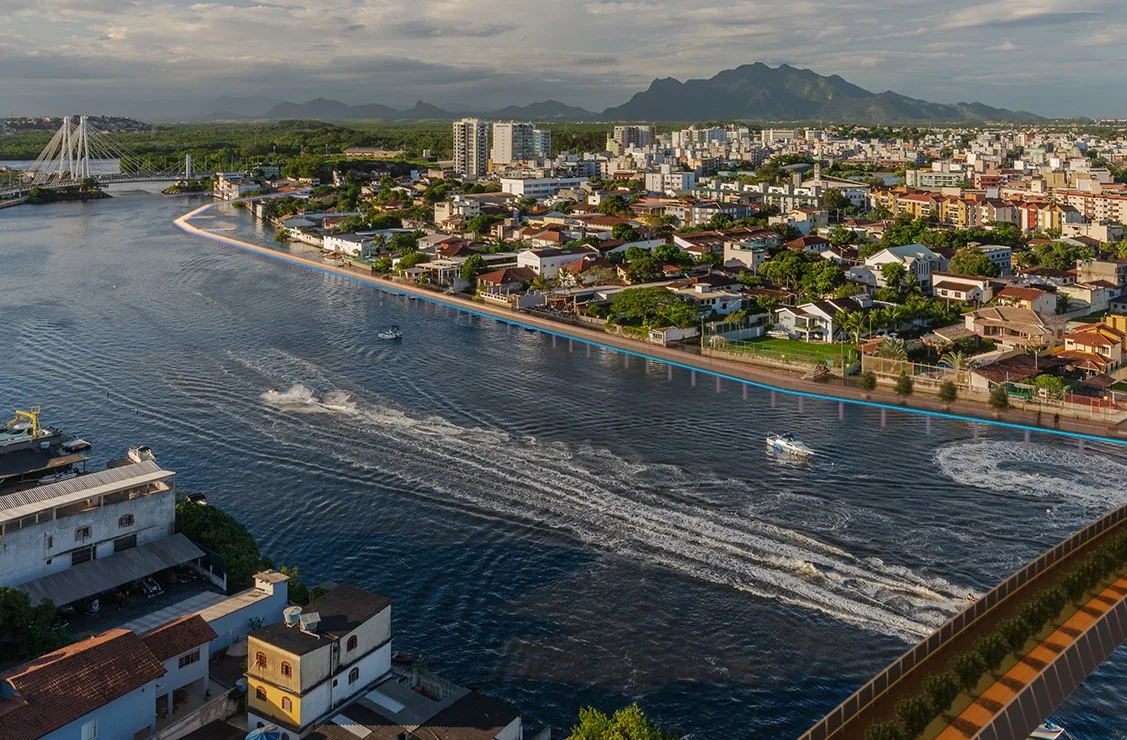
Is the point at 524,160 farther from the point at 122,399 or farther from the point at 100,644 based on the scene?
the point at 100,644

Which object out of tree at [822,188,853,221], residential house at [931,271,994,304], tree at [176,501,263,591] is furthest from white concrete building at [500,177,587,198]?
tree at [176,501,263,591]

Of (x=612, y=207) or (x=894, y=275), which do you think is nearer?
(x=894, y=275)

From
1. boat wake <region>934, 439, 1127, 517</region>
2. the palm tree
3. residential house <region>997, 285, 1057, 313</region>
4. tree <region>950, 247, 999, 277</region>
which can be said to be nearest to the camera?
boat wake <region>934, 439, 1127, 517</region>

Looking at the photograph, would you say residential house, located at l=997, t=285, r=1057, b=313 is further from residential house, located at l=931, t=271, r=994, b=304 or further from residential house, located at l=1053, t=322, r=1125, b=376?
residential house, located at l=1053, t=322, r=1125, b=376

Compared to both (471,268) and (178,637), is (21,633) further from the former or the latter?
(471,268)

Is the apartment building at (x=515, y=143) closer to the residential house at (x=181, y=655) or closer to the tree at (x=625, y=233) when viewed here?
the tree at (x=625, y=233)


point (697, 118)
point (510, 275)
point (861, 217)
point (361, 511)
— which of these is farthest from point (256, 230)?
point (697, 118)

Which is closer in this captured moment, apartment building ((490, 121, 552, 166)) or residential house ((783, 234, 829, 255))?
residential house ((783, 234, 829, 255))

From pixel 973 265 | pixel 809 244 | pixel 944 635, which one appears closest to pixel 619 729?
pixel 944 635

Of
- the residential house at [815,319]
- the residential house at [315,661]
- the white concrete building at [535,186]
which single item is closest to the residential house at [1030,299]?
the residential house at [815,319]
